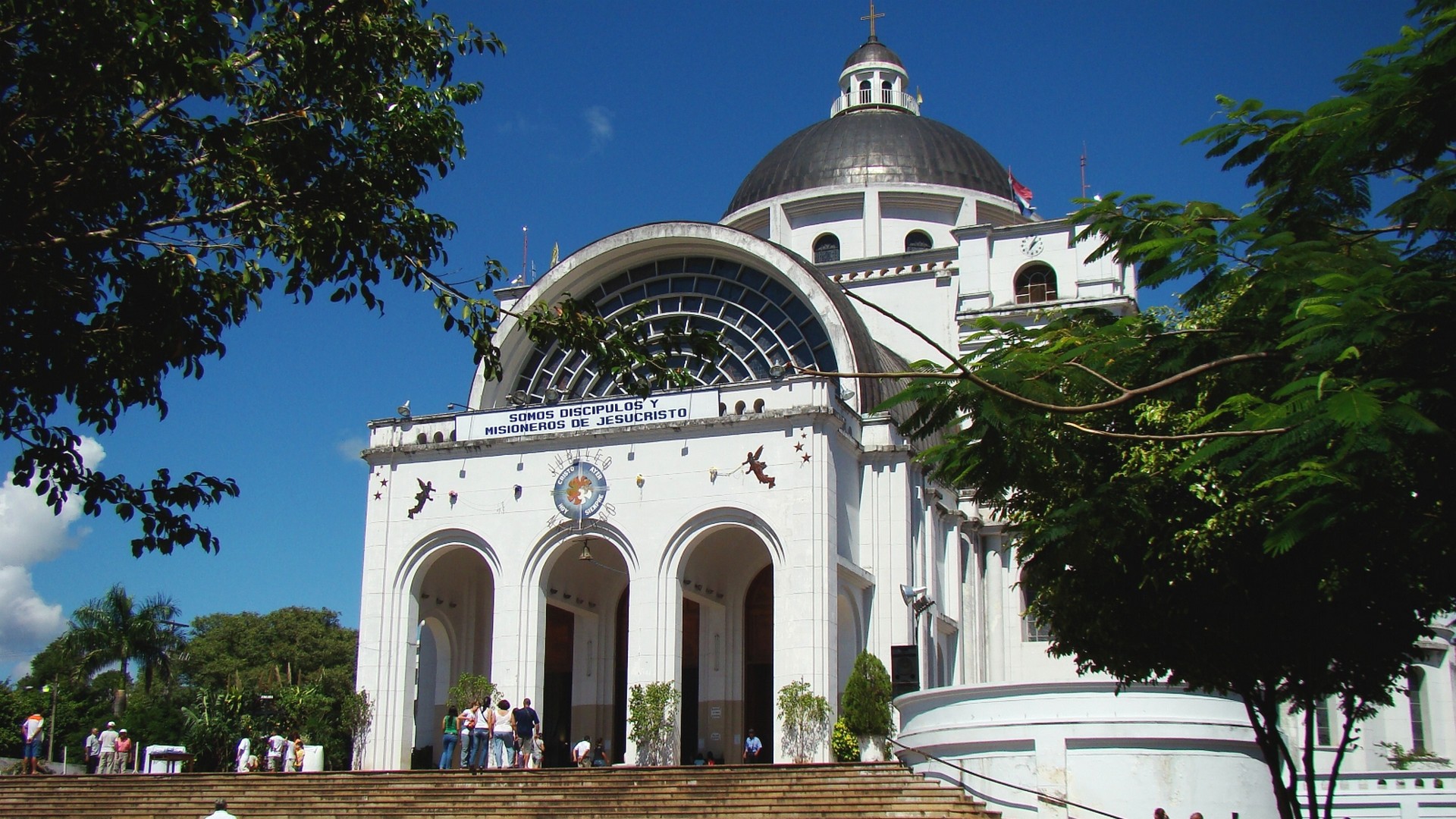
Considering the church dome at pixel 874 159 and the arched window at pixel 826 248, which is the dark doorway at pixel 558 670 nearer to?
the arched window at pixel 826 248

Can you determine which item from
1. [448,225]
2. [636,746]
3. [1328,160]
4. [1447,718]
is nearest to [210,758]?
[636,746]

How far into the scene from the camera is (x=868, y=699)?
971 inches

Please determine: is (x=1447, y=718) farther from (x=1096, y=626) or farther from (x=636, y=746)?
(x=1096, y=626)

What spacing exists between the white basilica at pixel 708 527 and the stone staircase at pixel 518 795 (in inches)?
54.5

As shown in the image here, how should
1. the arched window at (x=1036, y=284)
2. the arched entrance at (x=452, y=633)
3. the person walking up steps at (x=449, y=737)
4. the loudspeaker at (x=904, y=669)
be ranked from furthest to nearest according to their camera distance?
the arched window at (x=1036, y=284), the arched entrance at (x=452, y=633), the loudspeaker at (x=904, y=669), the person walking up steps at (x=449, y=737)

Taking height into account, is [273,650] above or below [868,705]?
above

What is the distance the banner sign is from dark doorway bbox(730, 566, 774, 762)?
4.73m

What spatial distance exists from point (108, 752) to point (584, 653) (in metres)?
9.30

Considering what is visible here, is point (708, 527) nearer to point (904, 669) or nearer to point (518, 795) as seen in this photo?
point (904, 669)

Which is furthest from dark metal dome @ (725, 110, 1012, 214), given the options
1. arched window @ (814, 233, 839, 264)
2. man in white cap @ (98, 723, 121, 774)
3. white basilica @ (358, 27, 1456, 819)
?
man in white cap @ (98, 723, 121, 774)

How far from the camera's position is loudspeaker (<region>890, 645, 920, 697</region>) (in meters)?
25.9

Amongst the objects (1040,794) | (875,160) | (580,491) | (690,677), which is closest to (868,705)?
(580,491)

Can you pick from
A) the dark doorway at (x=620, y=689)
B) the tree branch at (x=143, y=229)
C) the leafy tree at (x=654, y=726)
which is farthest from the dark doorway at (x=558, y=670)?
the tree branch at (x=143, y=229)

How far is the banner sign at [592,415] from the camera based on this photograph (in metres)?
27.0
